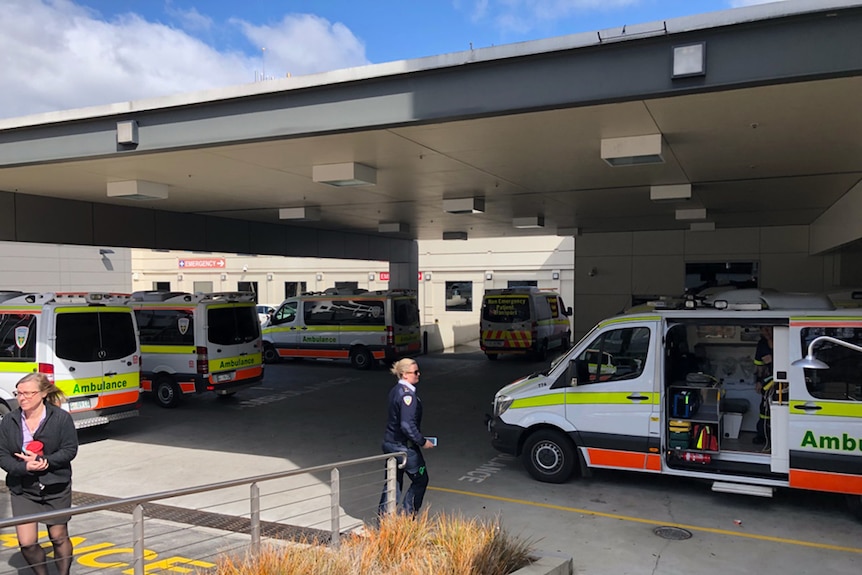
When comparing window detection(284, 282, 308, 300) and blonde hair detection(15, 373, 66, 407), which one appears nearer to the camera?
blonde hair detection(15, 373, 66, 407)

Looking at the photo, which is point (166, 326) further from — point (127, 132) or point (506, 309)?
point (506, 309)


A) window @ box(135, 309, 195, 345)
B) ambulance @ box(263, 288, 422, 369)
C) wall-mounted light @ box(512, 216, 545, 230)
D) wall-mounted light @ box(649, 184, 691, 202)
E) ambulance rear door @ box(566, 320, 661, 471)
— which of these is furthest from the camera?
ambulance @ box(263, 288, 422, 369)

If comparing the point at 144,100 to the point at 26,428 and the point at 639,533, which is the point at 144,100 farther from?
the point at 639,533

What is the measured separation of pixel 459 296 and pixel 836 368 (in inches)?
1030

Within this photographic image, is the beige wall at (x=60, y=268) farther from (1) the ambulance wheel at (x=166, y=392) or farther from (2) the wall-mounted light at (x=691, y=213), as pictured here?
(2) the wall-mounted light at (x=691, y=213)

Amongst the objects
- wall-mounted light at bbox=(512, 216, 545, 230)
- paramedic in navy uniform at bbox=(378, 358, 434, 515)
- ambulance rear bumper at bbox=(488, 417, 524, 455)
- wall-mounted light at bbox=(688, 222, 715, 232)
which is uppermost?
wall-mounted light at bbox=(512, 216, 545, 230)

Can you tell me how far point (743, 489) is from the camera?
7.00 meters

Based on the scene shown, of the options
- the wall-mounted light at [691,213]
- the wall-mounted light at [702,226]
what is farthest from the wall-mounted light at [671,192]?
the wall-mounted light at [702,226]

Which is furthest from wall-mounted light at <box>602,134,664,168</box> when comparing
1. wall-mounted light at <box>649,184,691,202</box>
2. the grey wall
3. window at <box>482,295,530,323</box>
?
window at <box>482,295,530,323</box>

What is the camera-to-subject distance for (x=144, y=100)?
7.26 meters

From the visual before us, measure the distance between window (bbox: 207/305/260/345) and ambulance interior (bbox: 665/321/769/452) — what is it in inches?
357

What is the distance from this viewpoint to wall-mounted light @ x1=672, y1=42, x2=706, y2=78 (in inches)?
199

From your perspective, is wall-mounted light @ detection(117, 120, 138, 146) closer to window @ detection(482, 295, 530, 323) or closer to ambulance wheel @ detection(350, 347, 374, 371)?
ambulance wheel @ detection(350, 347, 374, 371)

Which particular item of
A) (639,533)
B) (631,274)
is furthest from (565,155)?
(631,274)
